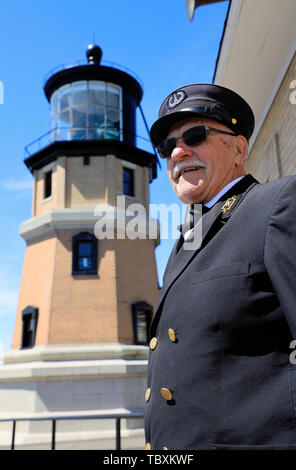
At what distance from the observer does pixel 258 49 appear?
5.27m

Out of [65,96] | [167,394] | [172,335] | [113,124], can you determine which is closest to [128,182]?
[113,124]

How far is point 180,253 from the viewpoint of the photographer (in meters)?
1.96

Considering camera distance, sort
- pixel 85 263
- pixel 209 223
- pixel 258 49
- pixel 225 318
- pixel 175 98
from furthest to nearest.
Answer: pixel 85 263 < pixel 258 49 < pixel 175 98 < pixel 209 223 < pixel 225 318

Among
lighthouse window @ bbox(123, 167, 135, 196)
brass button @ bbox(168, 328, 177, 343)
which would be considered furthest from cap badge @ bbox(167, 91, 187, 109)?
lighthouse window @ bbox(123, 167, 135, 196)

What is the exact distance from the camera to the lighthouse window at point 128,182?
60.6 feet

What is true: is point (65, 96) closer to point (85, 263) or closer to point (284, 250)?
point (85, 263)

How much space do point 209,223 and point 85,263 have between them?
48.5 feet

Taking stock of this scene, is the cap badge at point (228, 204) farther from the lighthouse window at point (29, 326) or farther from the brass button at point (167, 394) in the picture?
the lighthouse window at point (29, 326)

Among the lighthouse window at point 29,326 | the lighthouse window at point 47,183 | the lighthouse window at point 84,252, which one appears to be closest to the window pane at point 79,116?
A: the lighthouse window at point 47,183

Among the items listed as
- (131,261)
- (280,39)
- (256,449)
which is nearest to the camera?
(256,449)

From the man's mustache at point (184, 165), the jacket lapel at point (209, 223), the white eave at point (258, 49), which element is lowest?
the jacket lapel at point (209, 223)
